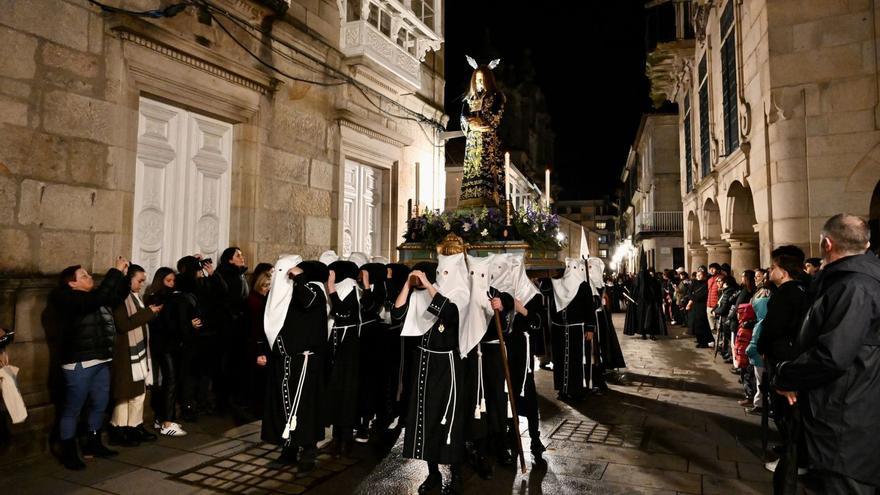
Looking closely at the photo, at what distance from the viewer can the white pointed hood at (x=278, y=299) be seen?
4.76 metres

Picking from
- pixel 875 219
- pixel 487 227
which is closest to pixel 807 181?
pixel 875 219

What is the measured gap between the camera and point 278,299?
482 cm

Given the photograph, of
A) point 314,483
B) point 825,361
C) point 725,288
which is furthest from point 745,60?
point 314,483

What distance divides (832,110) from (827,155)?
843mm

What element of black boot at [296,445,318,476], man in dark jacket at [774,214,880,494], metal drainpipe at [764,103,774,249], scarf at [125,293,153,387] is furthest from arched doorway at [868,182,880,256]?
scarf at [125,293,153,387]

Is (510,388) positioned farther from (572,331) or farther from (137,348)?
(137,348)

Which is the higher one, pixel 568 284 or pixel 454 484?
pixel 568 284

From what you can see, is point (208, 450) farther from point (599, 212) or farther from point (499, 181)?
point (599, 212)

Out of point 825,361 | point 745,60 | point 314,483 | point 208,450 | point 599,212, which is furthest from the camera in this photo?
point 599,212

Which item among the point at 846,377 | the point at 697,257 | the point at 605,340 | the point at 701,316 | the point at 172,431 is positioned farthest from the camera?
the point at 697,257

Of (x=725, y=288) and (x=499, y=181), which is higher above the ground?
(x=499, y=181)

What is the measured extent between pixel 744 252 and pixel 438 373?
44.3 ft

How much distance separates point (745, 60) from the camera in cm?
1197

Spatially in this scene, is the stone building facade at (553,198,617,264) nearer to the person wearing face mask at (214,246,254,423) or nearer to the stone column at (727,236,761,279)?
the stone column at (727,236,761,279)
